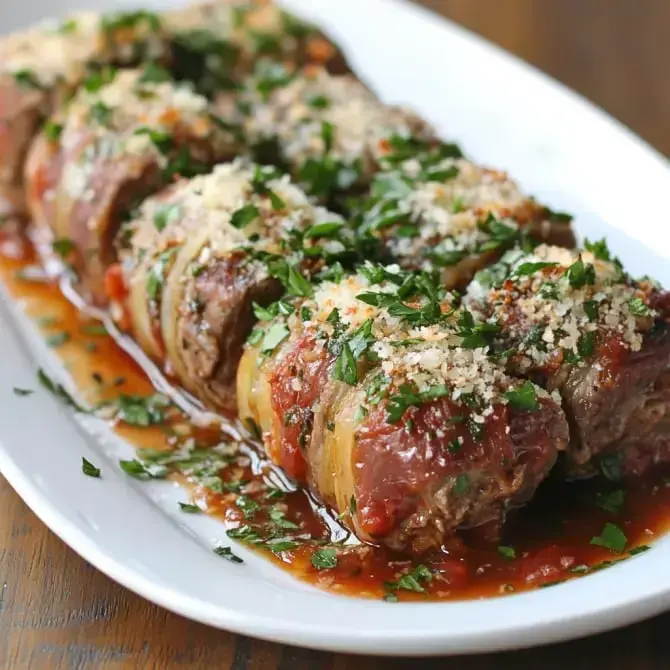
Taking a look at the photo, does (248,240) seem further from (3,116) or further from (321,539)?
(3,116)

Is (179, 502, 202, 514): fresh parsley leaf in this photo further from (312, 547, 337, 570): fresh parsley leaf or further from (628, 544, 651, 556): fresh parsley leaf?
(628, 544, 651, 556): fresh parsley leaf

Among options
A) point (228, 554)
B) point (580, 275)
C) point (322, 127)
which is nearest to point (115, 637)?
point (228, 554)

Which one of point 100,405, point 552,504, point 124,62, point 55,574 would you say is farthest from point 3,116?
point 552,504

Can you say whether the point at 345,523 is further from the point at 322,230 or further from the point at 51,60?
the point at 51,60

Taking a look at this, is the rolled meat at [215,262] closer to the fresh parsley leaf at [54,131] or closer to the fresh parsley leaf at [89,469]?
the fresh parsley leaf at [89,469]

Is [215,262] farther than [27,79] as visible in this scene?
No

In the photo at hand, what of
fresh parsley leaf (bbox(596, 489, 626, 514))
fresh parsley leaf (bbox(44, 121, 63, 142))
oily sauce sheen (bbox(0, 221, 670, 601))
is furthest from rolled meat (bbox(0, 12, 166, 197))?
fresh parsley leaf (bbox(596, 489, 626, 514))
